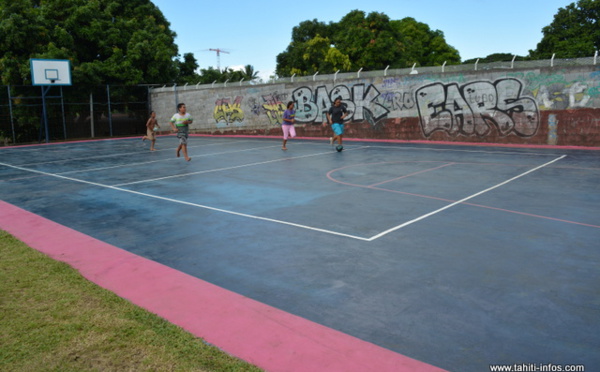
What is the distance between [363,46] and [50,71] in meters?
33.9

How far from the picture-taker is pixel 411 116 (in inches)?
835

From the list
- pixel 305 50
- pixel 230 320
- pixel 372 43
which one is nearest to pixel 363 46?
pixel 372 43

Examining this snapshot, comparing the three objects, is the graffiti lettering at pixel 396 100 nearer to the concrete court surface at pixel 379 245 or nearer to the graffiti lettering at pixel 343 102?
the graffiti lettering at pixel 343 102

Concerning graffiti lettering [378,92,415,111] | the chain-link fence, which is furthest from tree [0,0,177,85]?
graffiti lettering [378,92,415,111]

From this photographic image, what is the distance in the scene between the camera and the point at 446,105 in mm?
20094

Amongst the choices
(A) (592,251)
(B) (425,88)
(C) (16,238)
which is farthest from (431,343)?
(B) (425,88)

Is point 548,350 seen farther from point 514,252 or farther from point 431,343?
point 514,252

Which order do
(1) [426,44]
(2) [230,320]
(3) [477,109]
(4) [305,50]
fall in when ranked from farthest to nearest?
(1) [426,44] → (4) [305,50] → (3) [477,109] → (2) [230,320]

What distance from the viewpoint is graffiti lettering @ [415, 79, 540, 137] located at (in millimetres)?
18125

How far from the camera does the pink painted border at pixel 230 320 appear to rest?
11.2 feet

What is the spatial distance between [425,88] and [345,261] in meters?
16.7

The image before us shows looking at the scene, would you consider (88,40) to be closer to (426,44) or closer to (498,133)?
(498,133)

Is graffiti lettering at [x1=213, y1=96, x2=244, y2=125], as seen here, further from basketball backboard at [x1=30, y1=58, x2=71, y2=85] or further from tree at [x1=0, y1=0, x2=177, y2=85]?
basketball backboard at [x1=30, y1=58, x2=71, y2=85]

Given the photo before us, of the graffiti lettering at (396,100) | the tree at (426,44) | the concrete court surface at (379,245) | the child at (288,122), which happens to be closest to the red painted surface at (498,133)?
the graffiti lettering at (396,100)
